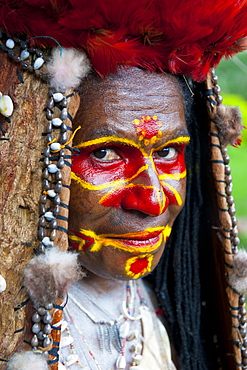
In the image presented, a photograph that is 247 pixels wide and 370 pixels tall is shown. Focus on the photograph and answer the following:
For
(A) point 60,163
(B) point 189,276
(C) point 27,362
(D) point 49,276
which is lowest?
(C) point 27,362

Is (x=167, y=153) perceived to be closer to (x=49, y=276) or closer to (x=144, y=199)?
(x=144, y=199)

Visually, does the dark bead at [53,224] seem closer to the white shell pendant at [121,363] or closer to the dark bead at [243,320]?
the white shell pendant at [121,363]

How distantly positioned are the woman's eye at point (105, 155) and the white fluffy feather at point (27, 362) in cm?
67

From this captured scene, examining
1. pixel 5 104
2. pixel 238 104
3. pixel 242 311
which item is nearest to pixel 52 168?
pixel 5 104

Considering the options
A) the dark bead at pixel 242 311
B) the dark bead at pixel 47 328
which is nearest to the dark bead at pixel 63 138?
the dark bead at pixel 47 328

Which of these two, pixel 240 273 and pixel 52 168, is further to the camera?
pixel 240 273

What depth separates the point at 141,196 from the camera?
57.6 inches

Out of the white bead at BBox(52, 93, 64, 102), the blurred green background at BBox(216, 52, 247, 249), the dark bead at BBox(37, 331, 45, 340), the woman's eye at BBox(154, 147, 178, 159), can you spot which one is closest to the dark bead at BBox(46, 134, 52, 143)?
the white bead at BBox(52, 93, 64, 102)

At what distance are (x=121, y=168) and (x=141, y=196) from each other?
0.13m

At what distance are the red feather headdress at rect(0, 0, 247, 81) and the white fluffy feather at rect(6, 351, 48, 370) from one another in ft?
3.00

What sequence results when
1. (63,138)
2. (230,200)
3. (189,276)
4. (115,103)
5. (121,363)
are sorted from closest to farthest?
(63,138) < (115,103) < (121,363) < (230,200) < (189,276)

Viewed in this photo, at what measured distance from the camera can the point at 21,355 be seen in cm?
122

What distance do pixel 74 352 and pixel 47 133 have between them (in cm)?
82

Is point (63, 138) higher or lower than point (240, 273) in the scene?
higher
